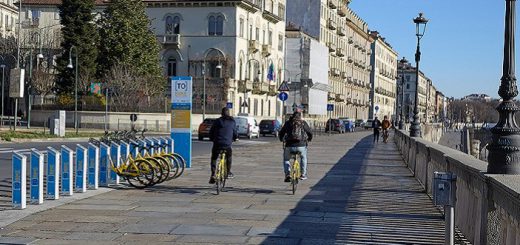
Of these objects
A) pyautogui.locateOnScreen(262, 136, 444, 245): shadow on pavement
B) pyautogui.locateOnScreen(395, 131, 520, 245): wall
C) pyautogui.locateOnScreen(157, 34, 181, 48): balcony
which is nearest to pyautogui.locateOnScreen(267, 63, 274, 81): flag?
pyautogui.locateOnScreen(157, 34, 181, 48): balcony

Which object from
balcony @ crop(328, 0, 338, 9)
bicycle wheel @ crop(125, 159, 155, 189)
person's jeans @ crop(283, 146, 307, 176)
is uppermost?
balcony @ crop(328, 0, 338, 9)

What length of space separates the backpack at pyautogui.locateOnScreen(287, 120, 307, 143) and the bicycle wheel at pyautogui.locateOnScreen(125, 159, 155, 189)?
10.6 ft

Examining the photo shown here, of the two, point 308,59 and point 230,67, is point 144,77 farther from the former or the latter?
point 308,59

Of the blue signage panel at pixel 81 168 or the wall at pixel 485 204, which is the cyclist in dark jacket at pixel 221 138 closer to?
the blue signage panel at pixel 81 168

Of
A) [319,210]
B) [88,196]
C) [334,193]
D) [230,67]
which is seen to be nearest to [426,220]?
[319,210]

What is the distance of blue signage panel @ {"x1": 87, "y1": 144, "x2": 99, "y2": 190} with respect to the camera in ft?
55.2

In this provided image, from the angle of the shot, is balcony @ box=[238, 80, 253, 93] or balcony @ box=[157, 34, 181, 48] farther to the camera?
balcony @ box=[238, 80, 253, 93]

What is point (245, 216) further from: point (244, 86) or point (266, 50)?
point (266, 50)

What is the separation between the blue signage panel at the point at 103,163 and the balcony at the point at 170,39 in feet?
199

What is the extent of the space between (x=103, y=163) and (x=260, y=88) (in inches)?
2613

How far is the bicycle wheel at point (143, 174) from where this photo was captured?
17.5 metres

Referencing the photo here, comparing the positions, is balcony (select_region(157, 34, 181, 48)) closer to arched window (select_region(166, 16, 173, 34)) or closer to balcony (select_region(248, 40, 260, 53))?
arched window (select_region(166, 16, 173, 34))

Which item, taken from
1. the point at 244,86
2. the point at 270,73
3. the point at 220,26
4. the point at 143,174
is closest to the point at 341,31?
the point at 270,73

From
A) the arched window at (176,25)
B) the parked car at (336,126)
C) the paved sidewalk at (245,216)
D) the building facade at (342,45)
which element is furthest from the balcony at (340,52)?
the paved sidewalk at (245,216)
